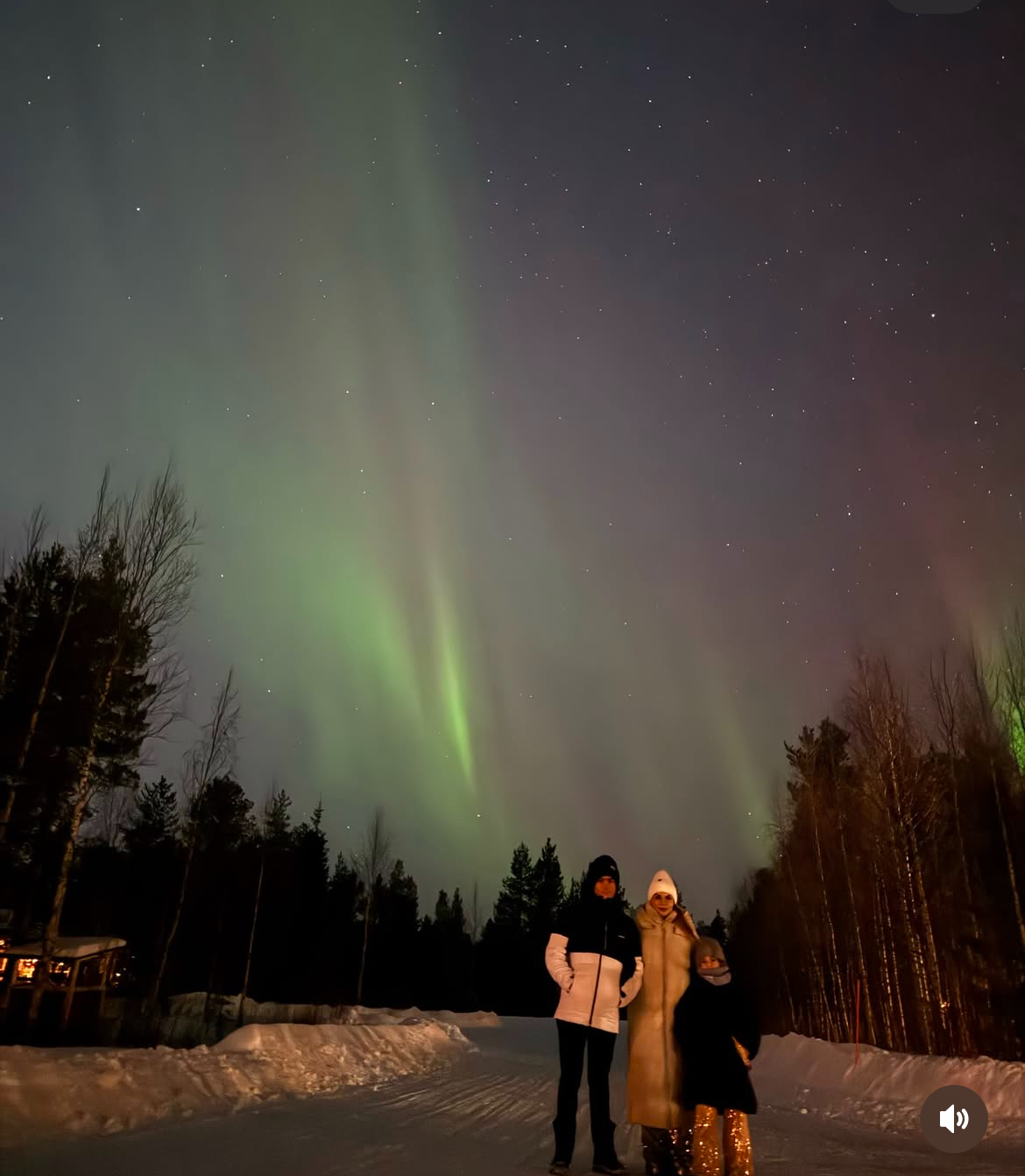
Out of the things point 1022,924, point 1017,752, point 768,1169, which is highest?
point 1017,752

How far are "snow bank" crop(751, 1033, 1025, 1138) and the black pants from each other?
638 cm

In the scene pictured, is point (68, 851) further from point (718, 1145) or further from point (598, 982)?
point (718, 1145)

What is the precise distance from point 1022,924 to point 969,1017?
31.4 ft

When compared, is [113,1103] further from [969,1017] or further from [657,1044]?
[969,1017]

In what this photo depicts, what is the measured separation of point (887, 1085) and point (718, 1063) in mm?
10809

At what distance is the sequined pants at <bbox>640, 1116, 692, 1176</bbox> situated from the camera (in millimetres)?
4961

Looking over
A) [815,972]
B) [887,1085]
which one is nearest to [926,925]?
[887,1085]

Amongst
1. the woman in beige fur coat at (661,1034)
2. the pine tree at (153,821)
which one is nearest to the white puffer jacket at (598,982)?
the woman in beige fur coat at (661,1034)

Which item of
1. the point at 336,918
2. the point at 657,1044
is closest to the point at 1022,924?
the point at 657,1044

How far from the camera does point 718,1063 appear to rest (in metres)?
4.82

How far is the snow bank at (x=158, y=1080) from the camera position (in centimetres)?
575

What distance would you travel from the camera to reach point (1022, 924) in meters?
20.7

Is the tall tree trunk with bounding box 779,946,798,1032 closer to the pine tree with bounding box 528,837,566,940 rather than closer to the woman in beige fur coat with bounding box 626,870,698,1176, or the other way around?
the pine tree with bounding box 528,837,566,940

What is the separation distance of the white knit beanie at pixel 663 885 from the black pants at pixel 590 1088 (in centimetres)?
96
